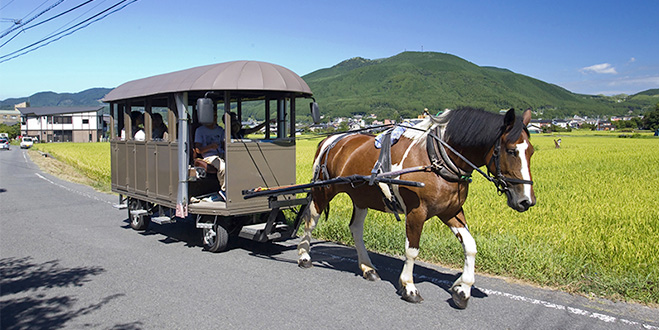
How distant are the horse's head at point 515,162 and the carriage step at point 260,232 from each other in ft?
12.0

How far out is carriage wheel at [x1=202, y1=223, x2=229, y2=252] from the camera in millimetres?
7168

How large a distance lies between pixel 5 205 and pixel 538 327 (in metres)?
13.1

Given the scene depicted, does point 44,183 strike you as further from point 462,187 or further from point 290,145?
point 462,187

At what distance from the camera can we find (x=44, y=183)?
715 inches

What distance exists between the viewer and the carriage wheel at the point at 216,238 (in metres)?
7.17

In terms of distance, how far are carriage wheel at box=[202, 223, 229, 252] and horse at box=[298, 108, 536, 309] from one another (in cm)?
236

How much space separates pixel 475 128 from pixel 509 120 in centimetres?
39

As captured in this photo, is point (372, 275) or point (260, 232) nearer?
point (372, 275)

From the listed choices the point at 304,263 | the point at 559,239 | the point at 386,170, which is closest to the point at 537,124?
the point at 559,239

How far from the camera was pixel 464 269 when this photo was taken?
16.1 feet

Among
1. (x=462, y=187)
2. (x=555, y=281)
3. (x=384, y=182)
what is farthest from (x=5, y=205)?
(x=555, y=281)

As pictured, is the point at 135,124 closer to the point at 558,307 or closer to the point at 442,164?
the point at 442,164

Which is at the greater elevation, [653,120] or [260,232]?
[653,120]

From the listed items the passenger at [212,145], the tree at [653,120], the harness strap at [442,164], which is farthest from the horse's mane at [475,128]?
the tree at [653,120]
